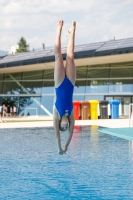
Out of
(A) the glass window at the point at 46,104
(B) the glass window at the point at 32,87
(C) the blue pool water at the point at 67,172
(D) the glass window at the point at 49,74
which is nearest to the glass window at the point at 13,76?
(B) the glass window at the point at 32,87

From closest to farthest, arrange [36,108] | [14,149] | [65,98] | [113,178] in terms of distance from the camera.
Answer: [65,98] < [113,178] < [14,149] < [36,108]

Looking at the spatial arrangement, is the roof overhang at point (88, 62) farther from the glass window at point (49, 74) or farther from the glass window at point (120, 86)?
the glass window at point (120, 86)

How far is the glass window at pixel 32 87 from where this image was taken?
108ft

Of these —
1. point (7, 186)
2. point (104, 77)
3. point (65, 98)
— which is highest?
point (104, 77)

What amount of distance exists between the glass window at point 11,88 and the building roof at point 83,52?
240 cm

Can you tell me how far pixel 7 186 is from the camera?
21.4ft

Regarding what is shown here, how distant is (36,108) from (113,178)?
2570 cm

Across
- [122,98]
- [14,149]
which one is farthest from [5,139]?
[122,98]

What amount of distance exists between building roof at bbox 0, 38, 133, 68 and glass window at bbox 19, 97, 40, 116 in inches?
148

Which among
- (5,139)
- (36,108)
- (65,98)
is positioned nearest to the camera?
(65,98)

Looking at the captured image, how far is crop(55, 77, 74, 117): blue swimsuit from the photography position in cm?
650

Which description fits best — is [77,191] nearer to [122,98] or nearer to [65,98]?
[65,98]

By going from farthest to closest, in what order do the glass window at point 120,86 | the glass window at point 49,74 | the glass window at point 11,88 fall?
the glass window at point 11,88, the glass window at point 49,74, the glass window at point 120,86

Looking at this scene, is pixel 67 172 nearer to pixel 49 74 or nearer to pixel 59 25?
pixel 59 25
